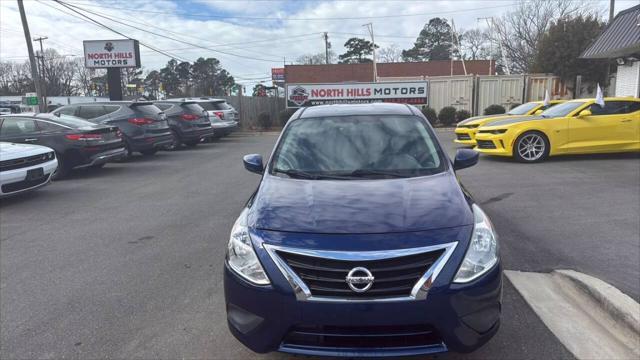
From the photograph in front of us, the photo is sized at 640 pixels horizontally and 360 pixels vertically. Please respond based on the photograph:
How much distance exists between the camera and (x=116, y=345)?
3.36 m

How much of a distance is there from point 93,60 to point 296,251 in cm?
2743

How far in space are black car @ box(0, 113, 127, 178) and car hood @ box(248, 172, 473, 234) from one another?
8.46 m

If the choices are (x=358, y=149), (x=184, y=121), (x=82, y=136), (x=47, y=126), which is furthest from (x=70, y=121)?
(x=358, y=149)

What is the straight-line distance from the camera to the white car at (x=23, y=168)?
7.85m

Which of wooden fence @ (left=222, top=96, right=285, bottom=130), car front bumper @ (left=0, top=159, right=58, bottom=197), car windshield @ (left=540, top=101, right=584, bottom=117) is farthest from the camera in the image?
wooden fence @ (left=222, top=96, right=285, bottom=130)

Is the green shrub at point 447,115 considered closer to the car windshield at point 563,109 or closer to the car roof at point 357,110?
the car windshield at point 563,109

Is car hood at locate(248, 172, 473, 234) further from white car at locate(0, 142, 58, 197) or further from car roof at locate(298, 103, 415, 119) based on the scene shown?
white car at locate(0, 142, 58, 197)

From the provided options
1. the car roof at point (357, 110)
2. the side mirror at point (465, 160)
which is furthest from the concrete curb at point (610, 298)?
the car roof at point (357, 110)

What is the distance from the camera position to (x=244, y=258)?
9.32ft

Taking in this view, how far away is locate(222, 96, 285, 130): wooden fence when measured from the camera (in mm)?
27359

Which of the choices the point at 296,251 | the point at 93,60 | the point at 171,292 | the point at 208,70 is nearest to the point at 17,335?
the point at 171,292

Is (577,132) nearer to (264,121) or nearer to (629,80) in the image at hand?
(629,80)

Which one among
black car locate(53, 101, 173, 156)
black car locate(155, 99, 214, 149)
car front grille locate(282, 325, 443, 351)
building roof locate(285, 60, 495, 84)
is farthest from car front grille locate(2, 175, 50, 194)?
building roof locate(285, 60, 495, 84)

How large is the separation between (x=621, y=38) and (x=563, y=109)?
249 inches
